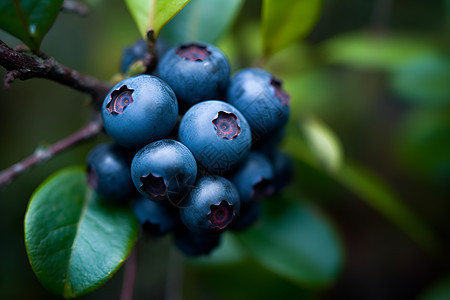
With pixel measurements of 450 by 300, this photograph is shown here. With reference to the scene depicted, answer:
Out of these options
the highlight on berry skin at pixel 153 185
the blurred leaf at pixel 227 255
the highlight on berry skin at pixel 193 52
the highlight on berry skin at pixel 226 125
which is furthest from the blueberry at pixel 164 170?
the blurred leaf at pixel 227 255

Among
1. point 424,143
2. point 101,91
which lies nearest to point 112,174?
point 101,91

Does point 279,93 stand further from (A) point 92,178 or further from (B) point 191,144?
(A) point 92,178

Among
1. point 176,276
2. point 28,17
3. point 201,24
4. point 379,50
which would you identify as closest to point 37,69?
point 28,17

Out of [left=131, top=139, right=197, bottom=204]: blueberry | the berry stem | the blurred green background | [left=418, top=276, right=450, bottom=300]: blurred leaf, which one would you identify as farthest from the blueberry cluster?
[left=418, top=276, right=450, bottom=300]: blurred leaf

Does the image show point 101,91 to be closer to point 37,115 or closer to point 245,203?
point 245,203

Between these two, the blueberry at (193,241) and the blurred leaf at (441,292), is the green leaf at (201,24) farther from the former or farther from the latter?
the blurred leaf at (441,292)

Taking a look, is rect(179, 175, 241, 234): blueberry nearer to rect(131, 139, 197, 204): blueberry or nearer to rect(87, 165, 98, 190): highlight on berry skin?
rect(131, 139, 197, 204): blueberry
